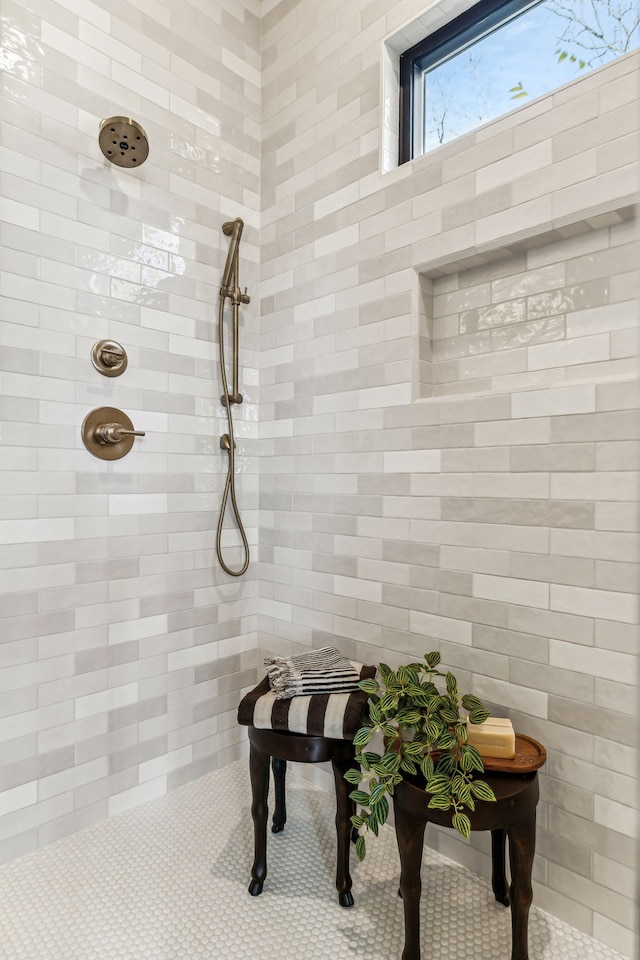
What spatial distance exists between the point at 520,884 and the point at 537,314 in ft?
4.48

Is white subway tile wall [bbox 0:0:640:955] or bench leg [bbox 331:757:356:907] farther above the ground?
white subway tile wall [bbox 0:0:640:955]

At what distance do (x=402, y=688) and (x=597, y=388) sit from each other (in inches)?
34.2

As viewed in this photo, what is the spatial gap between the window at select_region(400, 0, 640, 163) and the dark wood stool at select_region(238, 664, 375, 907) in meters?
1.72

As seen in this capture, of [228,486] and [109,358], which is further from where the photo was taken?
[228,486]

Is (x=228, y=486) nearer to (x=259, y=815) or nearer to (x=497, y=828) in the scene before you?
(x=259, y=815)

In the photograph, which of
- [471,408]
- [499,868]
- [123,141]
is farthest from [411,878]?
[123,141]

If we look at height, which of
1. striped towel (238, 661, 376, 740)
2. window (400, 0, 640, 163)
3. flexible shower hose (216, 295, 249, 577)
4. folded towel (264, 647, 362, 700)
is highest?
window (400, 0, 640, 163)

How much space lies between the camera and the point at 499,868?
1432mm

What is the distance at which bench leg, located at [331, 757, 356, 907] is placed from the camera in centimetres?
143

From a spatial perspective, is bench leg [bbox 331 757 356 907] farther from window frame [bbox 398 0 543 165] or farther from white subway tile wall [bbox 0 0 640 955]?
window frame [bbox 398 0 543 165]

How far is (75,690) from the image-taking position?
1.72m

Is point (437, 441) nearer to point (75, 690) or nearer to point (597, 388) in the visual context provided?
point (597, 388)

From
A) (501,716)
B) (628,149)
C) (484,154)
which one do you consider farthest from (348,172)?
(501,716)

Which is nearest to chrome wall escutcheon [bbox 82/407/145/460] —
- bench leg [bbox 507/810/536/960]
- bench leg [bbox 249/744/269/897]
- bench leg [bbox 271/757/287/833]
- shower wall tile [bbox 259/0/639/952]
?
shower wall tile [bbox 259/0/639/952]
